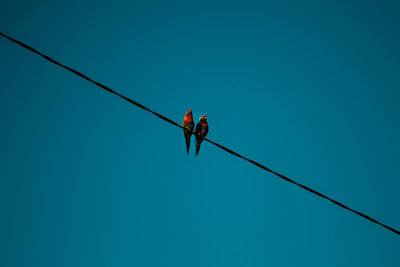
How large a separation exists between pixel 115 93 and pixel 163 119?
684mm

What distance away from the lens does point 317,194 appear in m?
3.14

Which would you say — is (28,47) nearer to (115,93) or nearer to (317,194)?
(115,93)

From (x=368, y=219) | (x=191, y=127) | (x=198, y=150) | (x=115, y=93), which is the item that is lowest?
(x=368, y=219)

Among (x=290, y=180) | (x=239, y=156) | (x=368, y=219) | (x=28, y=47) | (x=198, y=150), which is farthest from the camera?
(x=198, y=150)

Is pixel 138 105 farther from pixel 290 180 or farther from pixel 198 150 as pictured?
pixel 198 150

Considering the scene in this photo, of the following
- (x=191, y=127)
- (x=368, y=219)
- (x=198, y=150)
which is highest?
(x=191, y=127)

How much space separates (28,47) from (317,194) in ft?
9.10

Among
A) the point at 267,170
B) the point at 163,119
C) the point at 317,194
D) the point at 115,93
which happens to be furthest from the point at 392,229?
the point at 115,93

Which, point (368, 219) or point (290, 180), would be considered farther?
point (290, 180)

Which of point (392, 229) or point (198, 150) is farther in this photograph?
point (198, 150)

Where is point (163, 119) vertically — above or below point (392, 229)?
above

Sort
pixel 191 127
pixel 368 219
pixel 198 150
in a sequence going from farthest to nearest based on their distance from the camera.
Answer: pixel 191 127, pixel 198 150, pixel 368 219

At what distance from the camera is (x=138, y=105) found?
3.34 metres

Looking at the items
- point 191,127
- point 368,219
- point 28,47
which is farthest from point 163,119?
point 191,127
